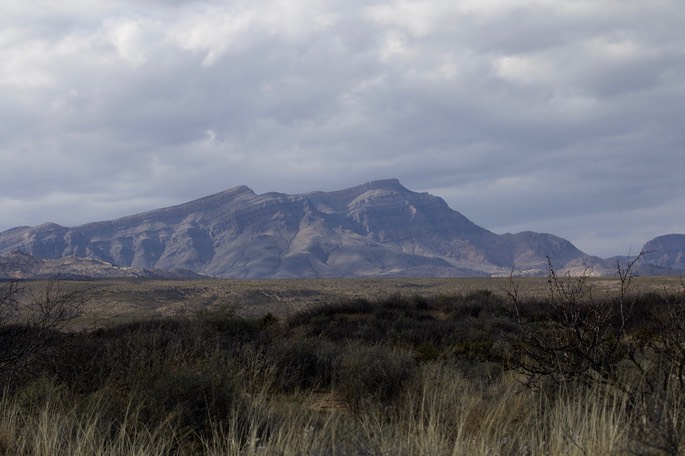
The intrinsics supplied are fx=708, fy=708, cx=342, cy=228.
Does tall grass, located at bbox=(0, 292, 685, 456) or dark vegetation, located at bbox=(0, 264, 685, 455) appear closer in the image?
tall grass, located at bbox=(0, 292, 685, 456)

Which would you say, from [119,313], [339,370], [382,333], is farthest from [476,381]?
[119,313]

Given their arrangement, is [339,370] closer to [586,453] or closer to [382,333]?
[586,453]

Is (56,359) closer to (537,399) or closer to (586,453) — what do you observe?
(537,399)

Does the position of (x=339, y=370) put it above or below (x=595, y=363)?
below

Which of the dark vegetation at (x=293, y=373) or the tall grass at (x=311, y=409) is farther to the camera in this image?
the dark vegetation at (x=293, y=373)

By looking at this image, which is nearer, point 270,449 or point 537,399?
point 270,449

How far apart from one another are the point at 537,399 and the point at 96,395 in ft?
17.4

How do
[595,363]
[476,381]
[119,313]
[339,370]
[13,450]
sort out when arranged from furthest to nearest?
[119,313] < [339,370] < [476,381] < [595,363] < [13,450]

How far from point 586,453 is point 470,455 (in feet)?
3.02

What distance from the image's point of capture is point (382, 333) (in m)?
22.4

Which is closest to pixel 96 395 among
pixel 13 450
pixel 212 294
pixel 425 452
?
pixel 13 450

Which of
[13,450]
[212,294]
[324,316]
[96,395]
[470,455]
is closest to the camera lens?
[470,455]

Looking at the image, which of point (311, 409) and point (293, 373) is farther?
point (293, 373)

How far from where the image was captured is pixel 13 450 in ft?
21.1
